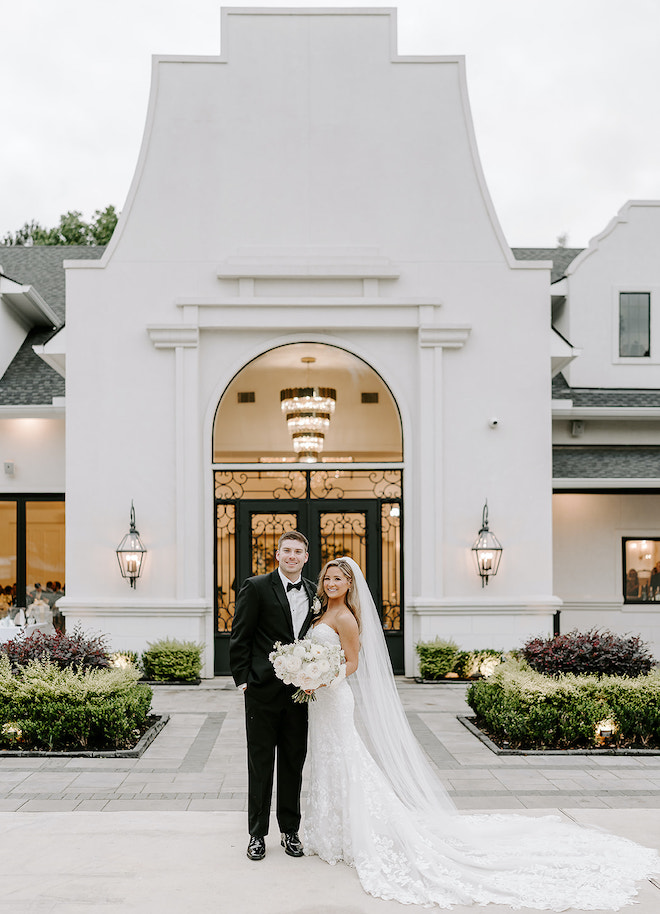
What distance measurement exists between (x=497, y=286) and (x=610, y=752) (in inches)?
305

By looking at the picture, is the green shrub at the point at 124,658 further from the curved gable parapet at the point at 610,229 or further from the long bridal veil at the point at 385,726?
the curved gable parapet at the point at 610,229

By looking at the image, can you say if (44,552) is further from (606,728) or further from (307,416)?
(606,728)

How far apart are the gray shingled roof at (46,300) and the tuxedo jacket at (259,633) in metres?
10.4

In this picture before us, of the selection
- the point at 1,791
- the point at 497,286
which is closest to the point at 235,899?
the point at 1,791

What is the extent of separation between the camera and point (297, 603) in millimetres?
6062

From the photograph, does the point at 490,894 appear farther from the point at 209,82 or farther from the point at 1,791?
the point at 209,82

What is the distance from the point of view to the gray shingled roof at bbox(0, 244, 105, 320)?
19703mm

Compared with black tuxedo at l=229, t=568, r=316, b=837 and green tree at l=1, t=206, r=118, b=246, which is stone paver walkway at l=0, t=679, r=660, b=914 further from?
green tree at l=1, t=206, r=118, b=246

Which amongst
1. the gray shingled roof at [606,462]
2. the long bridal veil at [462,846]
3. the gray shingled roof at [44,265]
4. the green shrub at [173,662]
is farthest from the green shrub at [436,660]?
the gray shingled roof at [44,265]

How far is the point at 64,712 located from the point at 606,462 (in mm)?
10629

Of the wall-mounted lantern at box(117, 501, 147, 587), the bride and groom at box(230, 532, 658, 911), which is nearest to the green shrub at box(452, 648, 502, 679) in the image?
the wall-mounted lantern at box(117, 501, 147, 587)

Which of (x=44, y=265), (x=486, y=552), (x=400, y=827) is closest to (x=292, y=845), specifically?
(x=400, y=827)

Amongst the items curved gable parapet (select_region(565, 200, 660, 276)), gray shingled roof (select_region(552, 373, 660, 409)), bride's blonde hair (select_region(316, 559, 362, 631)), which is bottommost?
bride's blonde hair (select_region(316, 559, 362, 631))

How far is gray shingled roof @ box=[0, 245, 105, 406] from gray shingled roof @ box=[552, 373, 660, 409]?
376 inches
